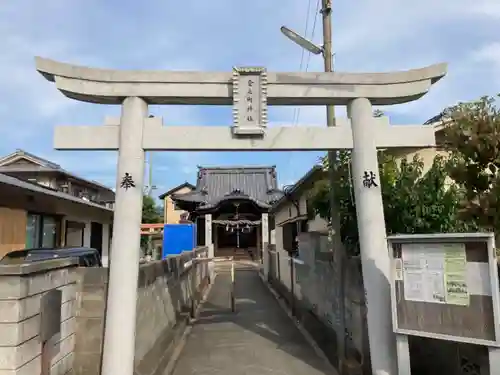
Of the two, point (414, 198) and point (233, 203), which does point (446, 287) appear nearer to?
point (414, 198)

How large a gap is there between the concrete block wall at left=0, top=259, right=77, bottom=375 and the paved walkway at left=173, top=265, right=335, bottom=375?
305cm

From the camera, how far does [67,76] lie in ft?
20.9

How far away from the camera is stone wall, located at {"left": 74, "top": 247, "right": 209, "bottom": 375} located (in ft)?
18.4

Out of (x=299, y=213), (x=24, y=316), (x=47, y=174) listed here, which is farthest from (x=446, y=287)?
(x=47, y=174)

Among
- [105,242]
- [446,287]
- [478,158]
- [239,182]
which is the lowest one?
[446,287]

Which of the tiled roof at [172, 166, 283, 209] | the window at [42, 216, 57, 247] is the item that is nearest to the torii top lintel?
the window at [42, 216, 57, 247]

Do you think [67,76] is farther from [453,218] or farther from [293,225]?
[293,225]

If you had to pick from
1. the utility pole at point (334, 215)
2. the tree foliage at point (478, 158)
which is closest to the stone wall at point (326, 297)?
the utility pole at point (334, 215)

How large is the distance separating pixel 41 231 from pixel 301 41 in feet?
39.6

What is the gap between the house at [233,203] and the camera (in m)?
29.2

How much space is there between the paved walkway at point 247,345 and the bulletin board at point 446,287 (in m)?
2.33

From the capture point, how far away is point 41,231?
15539mm

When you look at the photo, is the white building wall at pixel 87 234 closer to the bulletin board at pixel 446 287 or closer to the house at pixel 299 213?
the house at pixel 299 213

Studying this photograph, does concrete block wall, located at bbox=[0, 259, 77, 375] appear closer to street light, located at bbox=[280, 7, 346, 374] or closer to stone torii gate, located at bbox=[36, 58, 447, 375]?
stone torii gate, located at bbox=[36, 58, 447, 375]
